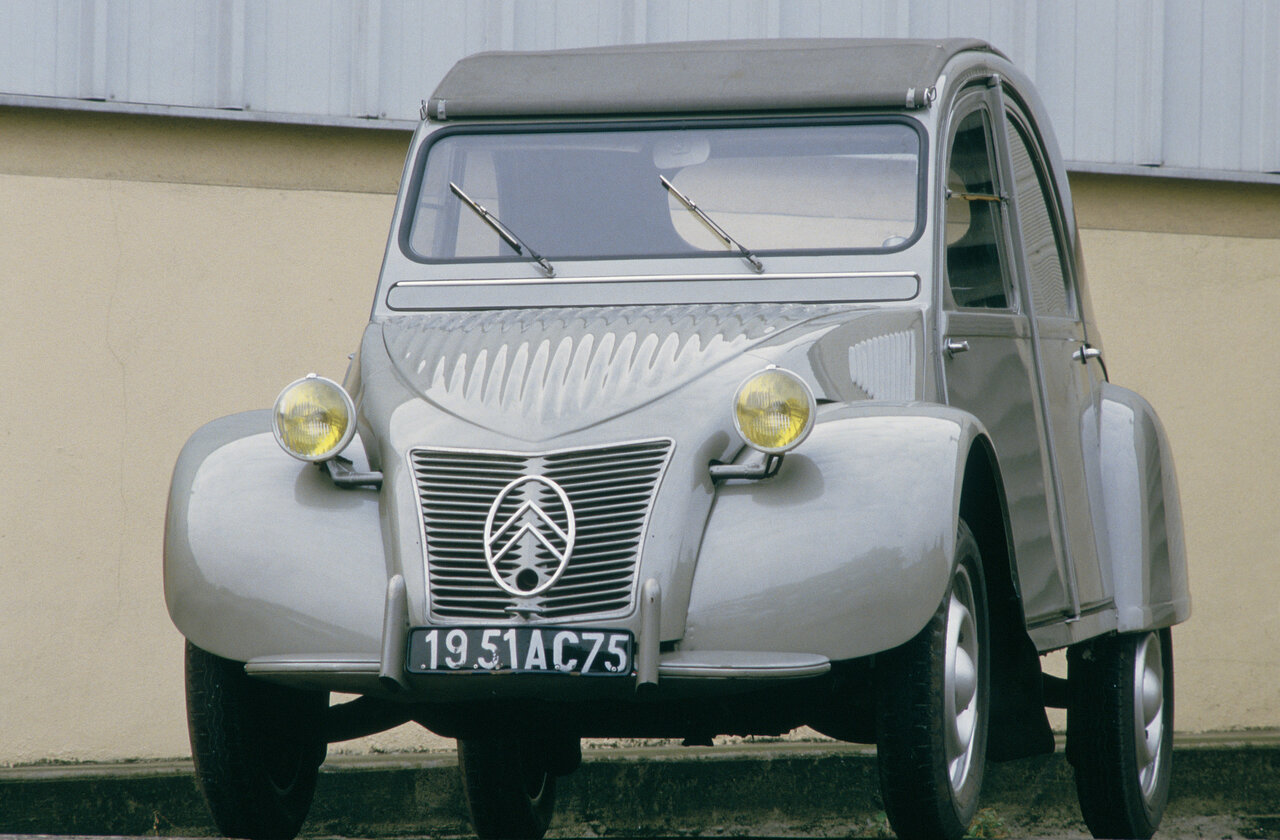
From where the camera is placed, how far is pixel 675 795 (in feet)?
22.1

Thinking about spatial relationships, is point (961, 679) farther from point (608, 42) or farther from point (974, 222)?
point (608, 42)

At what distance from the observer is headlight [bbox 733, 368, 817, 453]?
3.25m

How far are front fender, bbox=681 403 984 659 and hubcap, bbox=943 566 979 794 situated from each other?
248 millimetres

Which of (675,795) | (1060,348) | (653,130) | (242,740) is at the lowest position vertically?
(675,795)

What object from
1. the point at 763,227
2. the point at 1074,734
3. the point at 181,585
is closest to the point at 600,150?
the point at 763,227

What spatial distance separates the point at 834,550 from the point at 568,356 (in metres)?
0.82

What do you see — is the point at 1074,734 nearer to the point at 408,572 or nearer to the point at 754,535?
the point at 754,535

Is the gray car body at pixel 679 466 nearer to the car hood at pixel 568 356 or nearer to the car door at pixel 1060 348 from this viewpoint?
the car hood at pixel 568 356

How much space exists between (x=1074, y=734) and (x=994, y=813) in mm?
2053

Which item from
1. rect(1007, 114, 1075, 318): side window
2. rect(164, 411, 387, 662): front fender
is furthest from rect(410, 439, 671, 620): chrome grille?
rect(1007, 114, 1075, 318): side window

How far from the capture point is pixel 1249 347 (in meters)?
7.87

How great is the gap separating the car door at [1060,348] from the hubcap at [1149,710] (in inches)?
14.0

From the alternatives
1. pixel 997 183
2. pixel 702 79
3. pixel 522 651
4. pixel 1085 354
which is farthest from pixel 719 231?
pixel 1085 354

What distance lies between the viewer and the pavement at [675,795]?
638 cm
